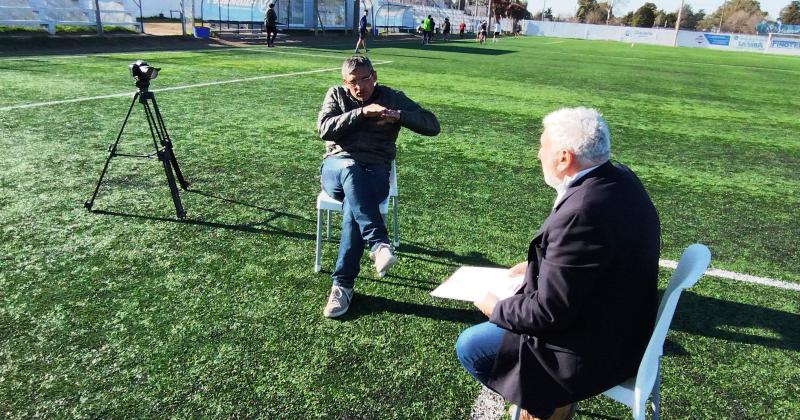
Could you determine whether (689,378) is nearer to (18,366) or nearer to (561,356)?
(561,356)

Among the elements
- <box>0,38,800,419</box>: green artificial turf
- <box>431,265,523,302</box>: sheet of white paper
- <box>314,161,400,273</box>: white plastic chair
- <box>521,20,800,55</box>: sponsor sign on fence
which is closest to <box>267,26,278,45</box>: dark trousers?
<box>0,38,800,419</box>: green artificial turf

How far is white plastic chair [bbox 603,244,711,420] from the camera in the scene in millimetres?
1827

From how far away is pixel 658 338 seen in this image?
6.12ft

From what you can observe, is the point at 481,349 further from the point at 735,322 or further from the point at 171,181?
the point at 171,181

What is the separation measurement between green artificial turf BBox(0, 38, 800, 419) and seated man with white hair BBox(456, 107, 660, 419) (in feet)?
2.45

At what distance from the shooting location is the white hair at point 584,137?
6.32ft

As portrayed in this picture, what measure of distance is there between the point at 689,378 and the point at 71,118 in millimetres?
8432

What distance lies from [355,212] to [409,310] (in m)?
0.69

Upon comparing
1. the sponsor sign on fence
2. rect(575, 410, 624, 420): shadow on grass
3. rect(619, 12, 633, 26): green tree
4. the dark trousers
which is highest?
rect(619, 12, 633, 26): green tree

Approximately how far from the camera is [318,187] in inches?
228

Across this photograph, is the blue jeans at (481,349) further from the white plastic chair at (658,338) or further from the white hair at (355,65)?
the white hair at (355,65)

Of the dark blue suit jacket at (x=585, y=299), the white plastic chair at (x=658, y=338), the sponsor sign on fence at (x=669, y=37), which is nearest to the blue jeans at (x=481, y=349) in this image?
the dark blue suit jacket at (x=585, y=299)

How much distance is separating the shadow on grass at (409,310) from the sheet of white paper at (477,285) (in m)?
0.92

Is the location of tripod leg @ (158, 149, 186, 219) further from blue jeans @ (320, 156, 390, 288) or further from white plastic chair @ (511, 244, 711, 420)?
white plastic chair @ (511, 244, 711, 420)
